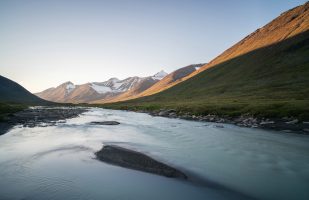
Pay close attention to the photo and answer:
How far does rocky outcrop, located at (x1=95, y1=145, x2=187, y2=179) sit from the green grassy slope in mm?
28771

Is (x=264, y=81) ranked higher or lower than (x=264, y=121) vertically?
higher

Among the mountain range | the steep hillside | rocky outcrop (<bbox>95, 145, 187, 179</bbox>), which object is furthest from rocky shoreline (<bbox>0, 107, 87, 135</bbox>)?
the steep hillside

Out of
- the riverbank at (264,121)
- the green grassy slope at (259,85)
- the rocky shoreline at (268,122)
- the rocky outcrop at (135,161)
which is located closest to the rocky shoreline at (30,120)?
the rocky outcrop at (135,161)

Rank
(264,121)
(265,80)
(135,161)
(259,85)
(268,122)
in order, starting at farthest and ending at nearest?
(265,80) → (259,85) → (264,121) → (268,122) → (135,161)

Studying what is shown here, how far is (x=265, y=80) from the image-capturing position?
95812 millimetres

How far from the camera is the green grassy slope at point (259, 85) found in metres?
49.7

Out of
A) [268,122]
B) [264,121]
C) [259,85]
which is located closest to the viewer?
[268,122]

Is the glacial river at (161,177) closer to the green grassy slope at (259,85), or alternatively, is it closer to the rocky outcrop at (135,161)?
the rocky outcrop at (135,161)

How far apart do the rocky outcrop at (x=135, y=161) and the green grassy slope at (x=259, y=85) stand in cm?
2877

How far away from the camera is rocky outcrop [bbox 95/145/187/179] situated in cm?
1616

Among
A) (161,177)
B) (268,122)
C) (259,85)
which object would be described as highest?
(259,85)

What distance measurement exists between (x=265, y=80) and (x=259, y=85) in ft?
25.7

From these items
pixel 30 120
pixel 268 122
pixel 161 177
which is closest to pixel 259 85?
pixel 268 122

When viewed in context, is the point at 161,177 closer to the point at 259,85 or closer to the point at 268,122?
the point at 268,122
